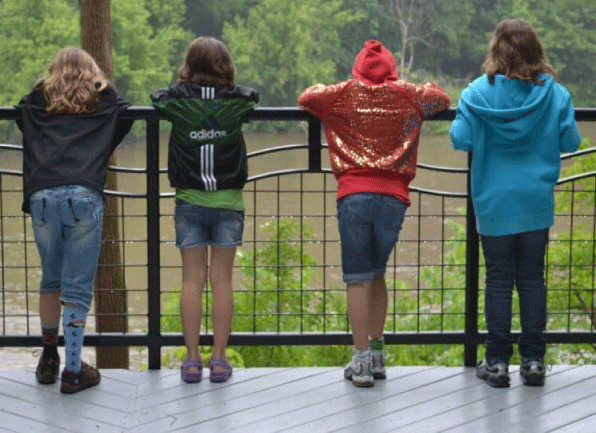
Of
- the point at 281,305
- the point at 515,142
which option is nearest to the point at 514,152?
the point at 515,142

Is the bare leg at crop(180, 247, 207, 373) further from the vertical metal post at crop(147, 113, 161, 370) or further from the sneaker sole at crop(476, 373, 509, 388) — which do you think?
the sneaker sole at crop(476, 373, 509, 388)

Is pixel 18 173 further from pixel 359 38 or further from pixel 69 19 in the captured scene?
pixel 359 38

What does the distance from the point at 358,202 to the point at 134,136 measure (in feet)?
114

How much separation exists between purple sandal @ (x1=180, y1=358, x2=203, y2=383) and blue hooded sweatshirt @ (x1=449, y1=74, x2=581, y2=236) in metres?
1.24

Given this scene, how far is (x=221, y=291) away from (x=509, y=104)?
128 centimetres

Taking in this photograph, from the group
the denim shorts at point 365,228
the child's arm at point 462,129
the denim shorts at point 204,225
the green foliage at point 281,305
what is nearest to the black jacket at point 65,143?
the denim shorts at point 204,225

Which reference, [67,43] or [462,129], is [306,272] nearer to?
[462,129]

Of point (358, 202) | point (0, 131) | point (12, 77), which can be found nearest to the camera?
point (358, 202)

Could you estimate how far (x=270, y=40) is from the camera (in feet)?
157

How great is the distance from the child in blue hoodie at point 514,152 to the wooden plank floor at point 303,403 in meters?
0.26

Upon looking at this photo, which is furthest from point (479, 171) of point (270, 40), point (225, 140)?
point (270, 40)

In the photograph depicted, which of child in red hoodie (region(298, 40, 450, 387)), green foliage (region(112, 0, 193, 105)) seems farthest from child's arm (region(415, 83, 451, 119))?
green foliage (region(112, 0, 193, 105))

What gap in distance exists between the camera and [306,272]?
9.28 m

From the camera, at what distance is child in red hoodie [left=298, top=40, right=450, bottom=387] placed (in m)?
4.09
